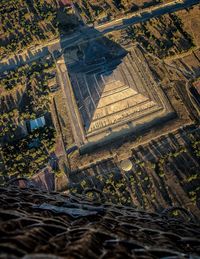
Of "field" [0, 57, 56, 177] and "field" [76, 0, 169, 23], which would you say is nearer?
"field" [0, 57, 56, 177]

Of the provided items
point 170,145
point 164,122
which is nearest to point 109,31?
point 164,122

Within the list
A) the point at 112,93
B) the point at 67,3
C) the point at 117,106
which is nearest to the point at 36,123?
the point at 112,93

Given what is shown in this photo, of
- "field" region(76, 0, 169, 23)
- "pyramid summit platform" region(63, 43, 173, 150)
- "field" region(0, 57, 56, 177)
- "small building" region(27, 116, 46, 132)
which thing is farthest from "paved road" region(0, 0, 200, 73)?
"small building" region(27, 116, 46, 132)

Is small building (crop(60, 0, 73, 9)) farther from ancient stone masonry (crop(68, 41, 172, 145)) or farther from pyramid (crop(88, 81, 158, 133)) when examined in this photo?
pyramid (crop(88, 81, 158, 133))

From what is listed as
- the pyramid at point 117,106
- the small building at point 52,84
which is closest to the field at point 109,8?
the small building at point 52,84

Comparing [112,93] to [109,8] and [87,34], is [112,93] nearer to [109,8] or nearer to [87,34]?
[87,34]

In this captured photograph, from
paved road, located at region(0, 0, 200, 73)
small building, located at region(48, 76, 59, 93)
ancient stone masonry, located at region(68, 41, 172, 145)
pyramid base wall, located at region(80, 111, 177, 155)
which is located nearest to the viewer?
pyramid base wall, located at region(80, 111, 177, 155)
